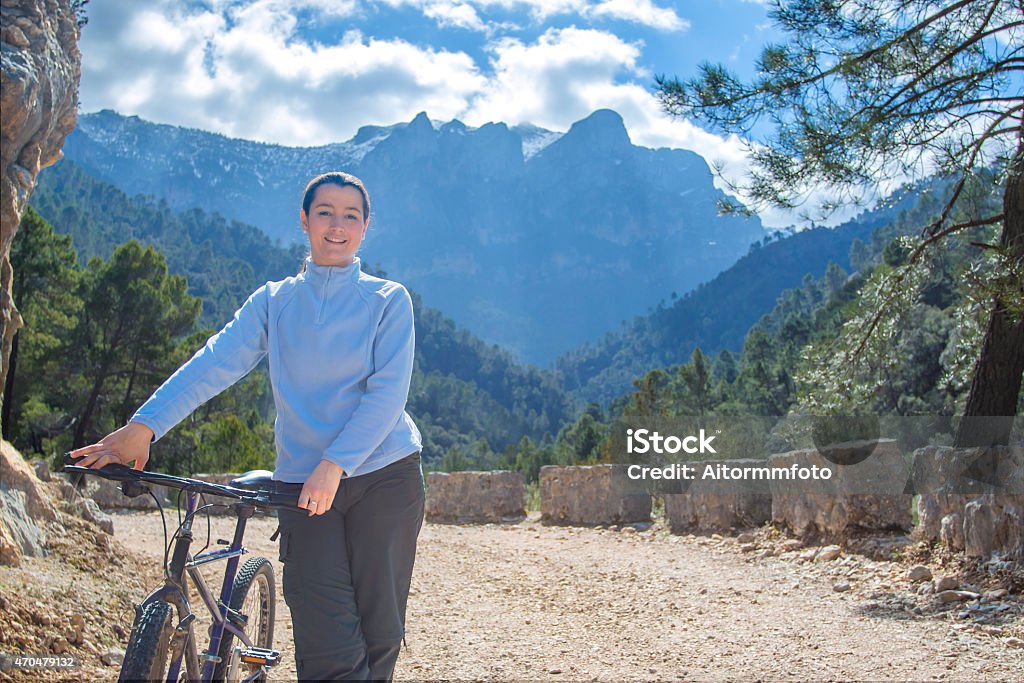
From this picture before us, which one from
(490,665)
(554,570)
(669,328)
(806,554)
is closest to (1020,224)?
(806,554)

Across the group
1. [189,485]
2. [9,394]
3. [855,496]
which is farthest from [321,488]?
[9,394]

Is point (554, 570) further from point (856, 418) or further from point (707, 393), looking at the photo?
point (707, 393)

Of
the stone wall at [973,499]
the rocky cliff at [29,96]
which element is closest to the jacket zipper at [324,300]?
the rocky cliff at [29,96]

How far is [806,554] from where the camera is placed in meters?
6.23

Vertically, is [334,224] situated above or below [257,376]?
below

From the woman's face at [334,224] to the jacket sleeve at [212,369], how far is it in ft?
0.66

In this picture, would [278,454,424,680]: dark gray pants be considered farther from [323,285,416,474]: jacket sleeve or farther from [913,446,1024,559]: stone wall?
[913,446,1024,559]: stone wall

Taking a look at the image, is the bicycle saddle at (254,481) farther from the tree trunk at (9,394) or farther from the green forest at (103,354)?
the tree trunk at (9,394)

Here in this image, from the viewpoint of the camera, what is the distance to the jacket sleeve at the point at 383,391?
1800mm

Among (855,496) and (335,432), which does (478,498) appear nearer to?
(855,496)

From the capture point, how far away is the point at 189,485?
1.82 metres

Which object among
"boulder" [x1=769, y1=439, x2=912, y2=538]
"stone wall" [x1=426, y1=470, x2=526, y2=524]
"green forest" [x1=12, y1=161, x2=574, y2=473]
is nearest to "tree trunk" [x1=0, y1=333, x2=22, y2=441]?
"green forest" [x1=12, y1=161, x2=574, y2=473]

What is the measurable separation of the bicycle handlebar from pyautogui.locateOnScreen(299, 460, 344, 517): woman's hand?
0.21ft

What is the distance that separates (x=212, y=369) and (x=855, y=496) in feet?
17.6
